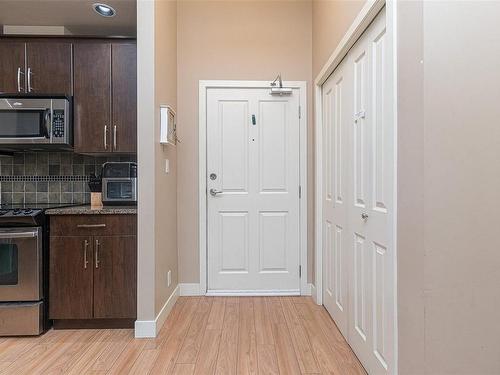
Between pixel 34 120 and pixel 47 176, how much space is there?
674 mm

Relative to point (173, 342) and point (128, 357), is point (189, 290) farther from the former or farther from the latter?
point (128, 357)

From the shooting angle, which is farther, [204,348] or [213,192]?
[213,192]

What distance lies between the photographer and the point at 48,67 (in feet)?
8.04

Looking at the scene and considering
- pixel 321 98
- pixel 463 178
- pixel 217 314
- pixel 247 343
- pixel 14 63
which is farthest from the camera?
pixel 321 98

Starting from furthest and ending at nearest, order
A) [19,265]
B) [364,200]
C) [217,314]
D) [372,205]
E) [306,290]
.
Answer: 1. [306,290]
2. [217,314]
3. [19,265]
4. [364,200]
5. [372,205]

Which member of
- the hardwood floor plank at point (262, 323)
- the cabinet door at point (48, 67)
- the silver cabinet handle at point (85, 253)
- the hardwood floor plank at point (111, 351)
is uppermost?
the cabinet door at point (48, 67)

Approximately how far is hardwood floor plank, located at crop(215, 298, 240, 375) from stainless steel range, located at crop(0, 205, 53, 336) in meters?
1.37

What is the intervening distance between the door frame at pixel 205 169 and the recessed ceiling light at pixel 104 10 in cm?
93

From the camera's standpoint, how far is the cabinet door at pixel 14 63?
2.45m

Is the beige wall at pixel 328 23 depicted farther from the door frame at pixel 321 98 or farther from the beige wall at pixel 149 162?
the beige wall at pixel 149 162

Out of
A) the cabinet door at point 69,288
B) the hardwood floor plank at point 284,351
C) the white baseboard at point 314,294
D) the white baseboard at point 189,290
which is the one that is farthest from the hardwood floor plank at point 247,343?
the cabinet door at point 69,288

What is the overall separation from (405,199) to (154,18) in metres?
2.13

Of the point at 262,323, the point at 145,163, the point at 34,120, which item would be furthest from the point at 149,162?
the point at 262,323

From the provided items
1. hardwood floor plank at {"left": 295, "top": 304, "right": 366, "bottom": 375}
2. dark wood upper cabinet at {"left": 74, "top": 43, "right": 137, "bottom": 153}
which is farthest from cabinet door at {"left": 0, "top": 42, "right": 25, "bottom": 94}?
hardwood floor plank at {"left": 295, "top": 304, "right": 366, "bottom": 375}
